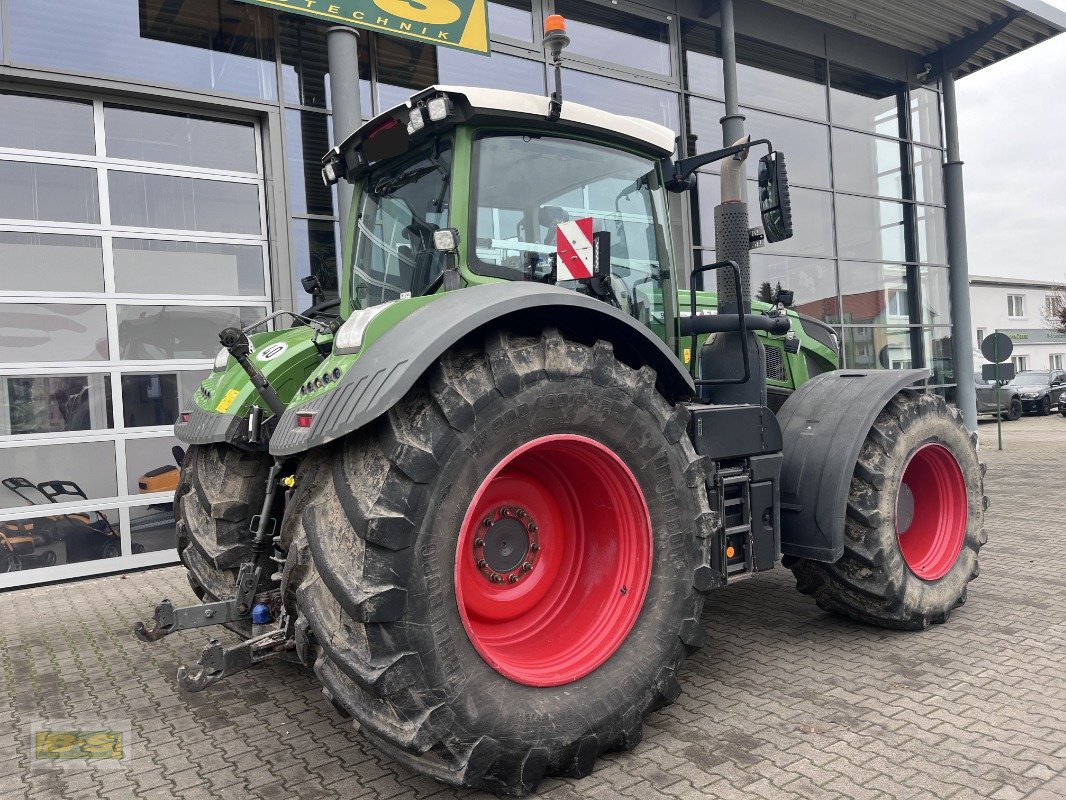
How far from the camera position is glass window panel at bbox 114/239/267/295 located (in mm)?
7092

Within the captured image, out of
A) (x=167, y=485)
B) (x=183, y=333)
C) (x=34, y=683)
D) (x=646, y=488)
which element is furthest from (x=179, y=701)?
(x=183, y=333)

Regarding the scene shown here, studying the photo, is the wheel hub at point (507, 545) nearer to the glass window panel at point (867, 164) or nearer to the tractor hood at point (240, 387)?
the tractor hood at point (240, 387)

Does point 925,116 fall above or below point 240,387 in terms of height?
above

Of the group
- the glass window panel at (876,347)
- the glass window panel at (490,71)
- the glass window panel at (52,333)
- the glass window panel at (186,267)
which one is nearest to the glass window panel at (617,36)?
the glass window panel at (490,71)

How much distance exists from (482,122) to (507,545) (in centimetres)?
173

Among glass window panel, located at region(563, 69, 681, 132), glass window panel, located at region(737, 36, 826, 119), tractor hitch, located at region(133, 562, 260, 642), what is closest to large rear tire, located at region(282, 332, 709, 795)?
tractor hitch, located at region(133, 562, 260, 642)

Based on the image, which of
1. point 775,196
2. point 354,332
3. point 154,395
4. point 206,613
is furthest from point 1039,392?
point 206,613

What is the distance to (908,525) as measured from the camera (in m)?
4.33

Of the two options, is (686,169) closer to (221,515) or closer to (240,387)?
(240,387)

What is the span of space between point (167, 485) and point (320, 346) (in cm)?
383

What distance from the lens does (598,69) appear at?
402 inches

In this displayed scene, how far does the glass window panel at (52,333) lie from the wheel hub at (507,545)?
5.53 m

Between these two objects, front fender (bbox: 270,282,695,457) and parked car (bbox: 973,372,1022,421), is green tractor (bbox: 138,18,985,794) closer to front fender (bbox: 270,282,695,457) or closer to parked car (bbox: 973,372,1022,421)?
front fender (bbox: 270,282,695,457)

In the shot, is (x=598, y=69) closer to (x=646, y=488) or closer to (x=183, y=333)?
(x=183, y=333)
